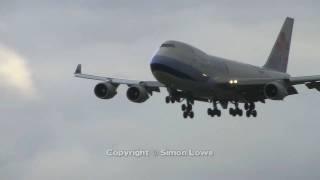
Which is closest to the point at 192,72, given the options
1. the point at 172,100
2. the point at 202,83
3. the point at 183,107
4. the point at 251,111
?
the point at 202,83

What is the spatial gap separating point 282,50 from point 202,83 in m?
25.1

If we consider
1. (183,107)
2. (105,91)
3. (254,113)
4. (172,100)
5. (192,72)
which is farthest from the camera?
(254,113)

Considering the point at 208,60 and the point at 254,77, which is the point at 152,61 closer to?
the point at 208,60

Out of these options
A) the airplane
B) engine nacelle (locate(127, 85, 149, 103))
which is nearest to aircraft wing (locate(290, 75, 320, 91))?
the airplane

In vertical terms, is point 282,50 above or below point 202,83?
above

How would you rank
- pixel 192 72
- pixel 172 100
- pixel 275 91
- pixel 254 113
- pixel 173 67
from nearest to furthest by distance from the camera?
pixel 173 67, pixel 275 91, pixel 192 72, pixel 172 100, pixel 254 113

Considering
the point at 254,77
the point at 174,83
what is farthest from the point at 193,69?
the point at 254,77

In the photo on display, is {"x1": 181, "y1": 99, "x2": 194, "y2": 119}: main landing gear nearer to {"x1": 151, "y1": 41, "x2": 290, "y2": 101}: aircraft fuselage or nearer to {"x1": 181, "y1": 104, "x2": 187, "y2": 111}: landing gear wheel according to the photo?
{"x1": 181, "y1": 104, "x2": 187, "y2": 111}: landing gear wheel

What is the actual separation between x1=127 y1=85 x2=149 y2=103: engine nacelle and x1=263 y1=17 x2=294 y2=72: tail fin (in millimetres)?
19826

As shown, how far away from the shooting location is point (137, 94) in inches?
3999

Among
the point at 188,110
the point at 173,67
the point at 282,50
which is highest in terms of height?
the point at 282,50

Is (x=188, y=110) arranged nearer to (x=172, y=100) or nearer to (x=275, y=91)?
(x=172, y=100)

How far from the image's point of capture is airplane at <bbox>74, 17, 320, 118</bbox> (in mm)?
96625

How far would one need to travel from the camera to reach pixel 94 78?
106m
